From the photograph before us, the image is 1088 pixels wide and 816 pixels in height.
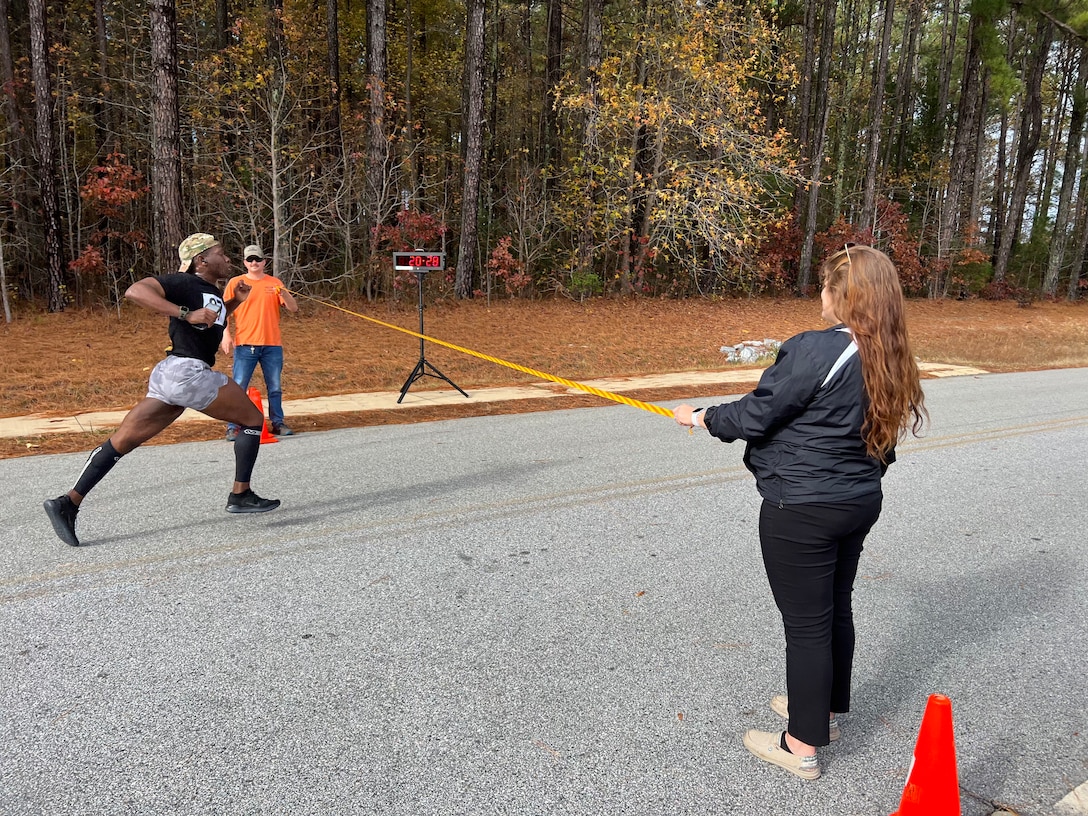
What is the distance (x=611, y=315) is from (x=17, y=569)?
17.6 metres

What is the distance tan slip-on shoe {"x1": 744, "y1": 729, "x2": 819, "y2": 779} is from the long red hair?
1150mm

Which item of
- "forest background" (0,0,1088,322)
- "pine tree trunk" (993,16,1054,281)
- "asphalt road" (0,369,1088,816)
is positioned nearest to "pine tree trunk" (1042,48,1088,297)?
"pine tree trunk" (993,16,1054,281)

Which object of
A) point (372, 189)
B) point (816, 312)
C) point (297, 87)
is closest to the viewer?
point (372, 189)

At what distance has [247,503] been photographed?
5410 millimetres

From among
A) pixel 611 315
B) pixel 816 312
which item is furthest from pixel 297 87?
pixel 816 312

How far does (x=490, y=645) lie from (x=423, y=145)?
24449 millimetres

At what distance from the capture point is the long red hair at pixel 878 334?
251 centimetres

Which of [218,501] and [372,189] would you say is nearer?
[218,501]

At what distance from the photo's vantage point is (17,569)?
4363mm

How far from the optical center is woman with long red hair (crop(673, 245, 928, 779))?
8.30ft

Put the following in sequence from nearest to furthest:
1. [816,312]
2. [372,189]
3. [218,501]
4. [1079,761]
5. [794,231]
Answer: [1079,761] < [218,501] < [372,189] < [816,312] < [794,231]

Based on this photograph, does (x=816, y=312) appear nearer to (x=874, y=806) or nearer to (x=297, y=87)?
(x=297, y=87)

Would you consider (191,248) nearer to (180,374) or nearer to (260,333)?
(180,374)

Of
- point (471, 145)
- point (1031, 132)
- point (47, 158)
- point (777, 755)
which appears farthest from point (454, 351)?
point (1031, 132)
